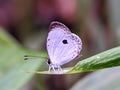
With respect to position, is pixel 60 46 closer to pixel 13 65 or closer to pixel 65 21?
pixel 13 65

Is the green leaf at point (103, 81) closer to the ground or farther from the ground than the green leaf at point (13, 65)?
closer to the ground

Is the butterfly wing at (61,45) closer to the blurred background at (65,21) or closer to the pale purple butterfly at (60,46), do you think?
the pale purple butterfly at (60,46)

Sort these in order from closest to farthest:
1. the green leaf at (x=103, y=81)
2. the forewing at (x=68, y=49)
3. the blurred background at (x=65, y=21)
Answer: the forewing at (x=68, y=49) → the green leaf at (x=103, y=81) → the blurred background at (x=65, y=21)

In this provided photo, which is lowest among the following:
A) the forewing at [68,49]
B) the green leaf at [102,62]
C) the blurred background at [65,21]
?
the green leaf at [102,62]

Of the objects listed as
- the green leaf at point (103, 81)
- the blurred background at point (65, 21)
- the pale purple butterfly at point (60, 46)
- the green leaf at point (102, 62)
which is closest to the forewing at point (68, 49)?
the pale purple butterfly at point (60, 46)

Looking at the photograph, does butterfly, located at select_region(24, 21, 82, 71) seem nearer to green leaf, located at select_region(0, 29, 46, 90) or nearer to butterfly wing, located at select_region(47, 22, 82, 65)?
butterfly wing, located at select_region(47, 22, 82, 65)

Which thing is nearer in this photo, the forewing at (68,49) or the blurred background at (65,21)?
the forewing at (68,49)

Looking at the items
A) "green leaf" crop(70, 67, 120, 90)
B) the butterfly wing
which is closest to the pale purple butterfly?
the butterfly wing

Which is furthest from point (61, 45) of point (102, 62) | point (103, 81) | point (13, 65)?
point (13, 65)
